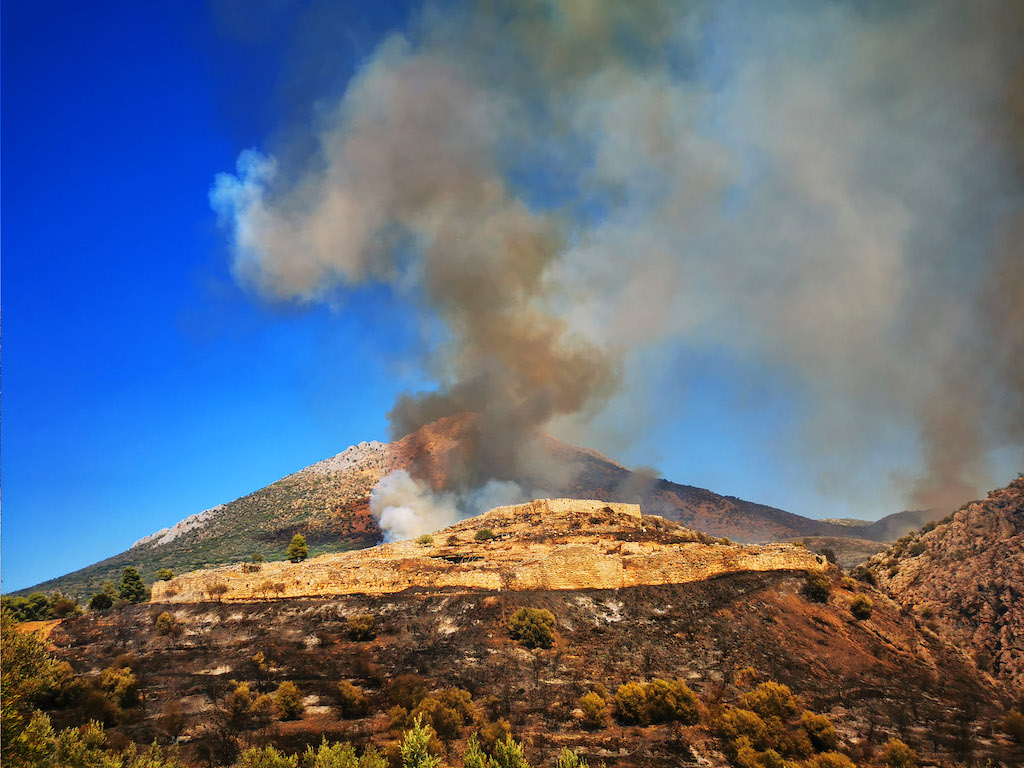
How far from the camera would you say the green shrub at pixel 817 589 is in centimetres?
3219

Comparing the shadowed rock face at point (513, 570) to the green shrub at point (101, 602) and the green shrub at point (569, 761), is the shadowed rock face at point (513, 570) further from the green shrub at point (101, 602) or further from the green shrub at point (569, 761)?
the green shrub at point (569, 761)

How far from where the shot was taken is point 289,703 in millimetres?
22297

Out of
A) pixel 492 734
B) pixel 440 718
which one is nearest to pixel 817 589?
pixel 492 734

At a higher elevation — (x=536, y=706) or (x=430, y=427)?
(x=430, y=427)

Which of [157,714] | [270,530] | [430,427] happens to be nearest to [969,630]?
[157,714]

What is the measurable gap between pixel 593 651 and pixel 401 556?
22.3m

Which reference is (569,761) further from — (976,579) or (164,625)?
(976,579)

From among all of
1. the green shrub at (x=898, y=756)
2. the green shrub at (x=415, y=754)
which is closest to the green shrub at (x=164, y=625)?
the green shrub at (x=415, y=754)

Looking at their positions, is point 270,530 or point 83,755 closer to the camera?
point 83,755

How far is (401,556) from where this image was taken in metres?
46.5

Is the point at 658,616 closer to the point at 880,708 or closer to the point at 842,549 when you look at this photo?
the point at 880,708

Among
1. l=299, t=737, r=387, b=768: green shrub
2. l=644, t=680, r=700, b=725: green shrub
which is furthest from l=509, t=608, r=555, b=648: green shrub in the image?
l=299, t=737, r=387, b=768: green shrub

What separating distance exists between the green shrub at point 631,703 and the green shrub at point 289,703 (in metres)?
12.8

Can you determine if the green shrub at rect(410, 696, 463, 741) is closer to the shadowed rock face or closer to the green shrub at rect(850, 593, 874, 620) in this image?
the shadowed rock face
